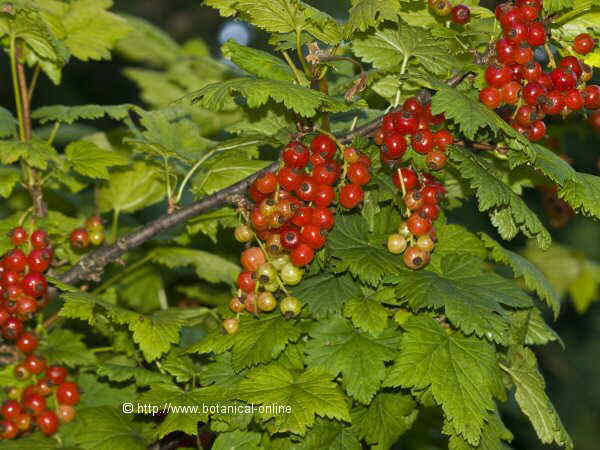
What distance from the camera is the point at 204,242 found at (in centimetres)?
338

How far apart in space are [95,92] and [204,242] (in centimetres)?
593

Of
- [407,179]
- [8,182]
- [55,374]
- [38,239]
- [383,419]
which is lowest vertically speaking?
[55,374]

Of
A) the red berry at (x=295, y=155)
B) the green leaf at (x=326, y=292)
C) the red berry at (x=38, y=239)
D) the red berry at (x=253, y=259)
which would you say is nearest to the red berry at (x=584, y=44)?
the red berry at (x=295, y=155)

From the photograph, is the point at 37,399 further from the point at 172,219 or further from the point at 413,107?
the point at 413,107

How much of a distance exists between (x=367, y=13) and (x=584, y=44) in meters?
0.81

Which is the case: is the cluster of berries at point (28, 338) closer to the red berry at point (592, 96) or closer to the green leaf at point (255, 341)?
the green leaf at point (255, 341)

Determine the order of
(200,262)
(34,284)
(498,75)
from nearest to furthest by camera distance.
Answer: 1. (498,75)
2. (34,284)
3. (200,262)

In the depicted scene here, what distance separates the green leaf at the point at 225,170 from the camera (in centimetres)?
259

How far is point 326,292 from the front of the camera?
2.17 metres

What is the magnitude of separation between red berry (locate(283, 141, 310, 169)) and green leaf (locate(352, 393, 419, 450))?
0.79 meters

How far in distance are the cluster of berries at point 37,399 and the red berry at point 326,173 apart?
1296 mm

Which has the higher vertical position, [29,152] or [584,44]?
[584,44]

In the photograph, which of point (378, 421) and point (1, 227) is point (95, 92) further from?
point (378, 421)

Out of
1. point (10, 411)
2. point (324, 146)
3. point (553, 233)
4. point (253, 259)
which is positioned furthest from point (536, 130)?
point (553, 233)
